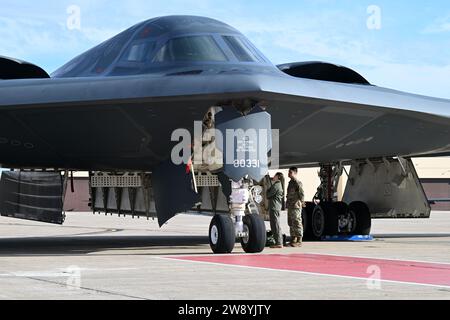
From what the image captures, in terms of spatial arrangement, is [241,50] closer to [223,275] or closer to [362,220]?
[223,275]

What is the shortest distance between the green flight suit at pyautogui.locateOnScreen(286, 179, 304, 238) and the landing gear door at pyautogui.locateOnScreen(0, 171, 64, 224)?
459cm

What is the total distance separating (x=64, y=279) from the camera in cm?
886

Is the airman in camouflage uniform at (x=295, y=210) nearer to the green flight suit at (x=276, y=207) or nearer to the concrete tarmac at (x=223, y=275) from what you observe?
the green flight suit at (x=276, y=207)

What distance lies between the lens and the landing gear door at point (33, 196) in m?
16.7

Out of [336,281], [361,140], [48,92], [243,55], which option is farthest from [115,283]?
[361,140]

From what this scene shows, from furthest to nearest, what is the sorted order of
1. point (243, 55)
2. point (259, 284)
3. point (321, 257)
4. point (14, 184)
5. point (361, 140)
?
point (14, 184) < point (361, 140) < point (243, 55) < point (321, 257) < point (259, 284)

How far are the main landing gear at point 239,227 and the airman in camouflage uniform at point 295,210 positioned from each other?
2912 mm

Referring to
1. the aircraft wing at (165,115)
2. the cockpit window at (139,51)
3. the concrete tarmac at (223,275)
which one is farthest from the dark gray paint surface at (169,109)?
the concrete tarmac at (223,275)

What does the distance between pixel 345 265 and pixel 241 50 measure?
5029mm

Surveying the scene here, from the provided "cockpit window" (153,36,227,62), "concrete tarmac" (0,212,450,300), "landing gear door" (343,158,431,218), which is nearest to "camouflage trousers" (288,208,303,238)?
"concrete tarmac" (0,212,450,300)

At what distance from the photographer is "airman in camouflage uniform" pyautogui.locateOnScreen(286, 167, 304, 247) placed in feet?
52.0

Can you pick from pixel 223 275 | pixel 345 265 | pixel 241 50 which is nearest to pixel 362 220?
pixel 241 50

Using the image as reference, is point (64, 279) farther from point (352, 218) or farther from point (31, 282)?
point (352, 218)
